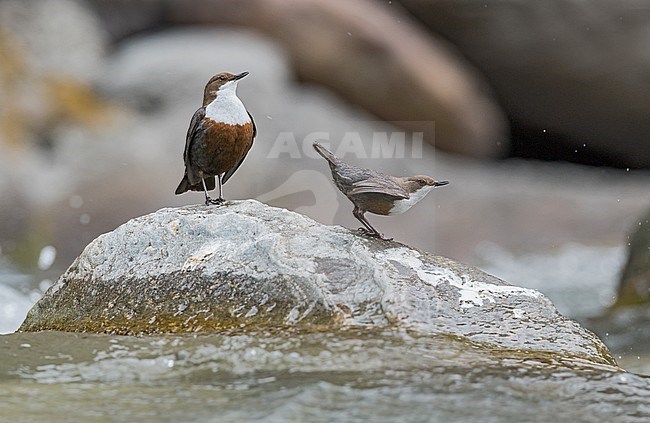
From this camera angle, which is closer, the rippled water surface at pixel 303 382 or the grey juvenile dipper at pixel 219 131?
the rippled water surface at pixel 303 382

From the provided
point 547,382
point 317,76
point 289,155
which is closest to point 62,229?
point 289,155

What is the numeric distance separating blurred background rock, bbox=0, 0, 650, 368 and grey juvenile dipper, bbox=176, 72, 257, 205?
349 centimetres

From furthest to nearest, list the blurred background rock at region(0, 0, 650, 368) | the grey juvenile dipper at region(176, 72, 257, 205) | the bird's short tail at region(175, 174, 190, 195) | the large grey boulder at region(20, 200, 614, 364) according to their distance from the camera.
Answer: the blurred background rock at region(0, 0, 650, 368)
the bird's short tail at region(175, 174, 190, 195)
the grey juvenile dipper at region(176, 72, 257, 205)
the large grey boulder at region(20, 200, 614, 364)

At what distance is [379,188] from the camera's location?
13.0 feet

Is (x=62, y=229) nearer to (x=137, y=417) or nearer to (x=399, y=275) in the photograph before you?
(x=399, y=275)

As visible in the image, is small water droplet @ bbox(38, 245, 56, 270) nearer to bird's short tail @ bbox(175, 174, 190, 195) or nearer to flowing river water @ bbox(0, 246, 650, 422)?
bird's short tail @ bbox(175, 174, 190, 195)

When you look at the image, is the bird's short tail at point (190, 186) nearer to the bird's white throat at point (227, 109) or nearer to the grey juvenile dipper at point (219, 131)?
the grey juvenile dipper at point (219, 131)

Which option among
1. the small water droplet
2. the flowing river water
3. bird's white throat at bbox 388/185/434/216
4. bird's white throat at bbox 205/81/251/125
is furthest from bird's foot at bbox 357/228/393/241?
the small water droplet

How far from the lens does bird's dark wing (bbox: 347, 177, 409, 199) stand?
3.97 meters

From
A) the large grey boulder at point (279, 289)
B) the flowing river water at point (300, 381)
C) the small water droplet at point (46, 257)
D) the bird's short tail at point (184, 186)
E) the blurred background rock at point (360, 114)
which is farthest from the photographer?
the blurred background rock at point (360, 114)

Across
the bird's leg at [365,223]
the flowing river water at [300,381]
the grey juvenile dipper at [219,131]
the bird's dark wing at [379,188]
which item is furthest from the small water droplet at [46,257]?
the bird's dark wing at [379,188]

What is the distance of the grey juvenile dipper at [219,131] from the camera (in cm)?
450

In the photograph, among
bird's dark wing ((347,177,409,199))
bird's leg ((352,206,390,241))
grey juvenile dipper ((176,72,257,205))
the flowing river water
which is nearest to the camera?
the flowing river water

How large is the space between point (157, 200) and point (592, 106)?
25.4 feet
